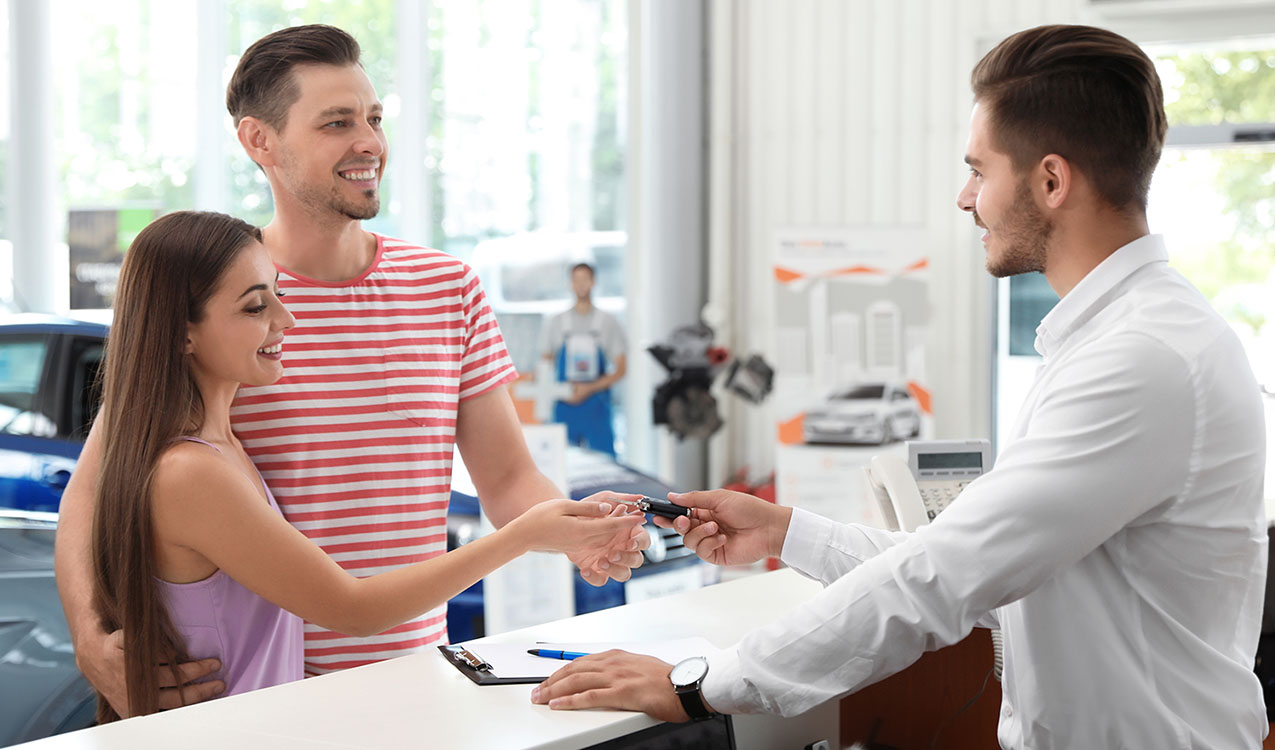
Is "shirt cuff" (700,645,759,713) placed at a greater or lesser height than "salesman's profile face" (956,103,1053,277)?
lesser

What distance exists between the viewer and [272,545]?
1733 millimetres

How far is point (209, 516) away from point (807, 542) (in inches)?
34.9

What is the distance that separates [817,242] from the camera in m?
6.12

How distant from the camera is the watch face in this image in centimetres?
148

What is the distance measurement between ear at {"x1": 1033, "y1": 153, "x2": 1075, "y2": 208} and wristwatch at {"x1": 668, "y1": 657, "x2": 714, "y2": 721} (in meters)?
0.73

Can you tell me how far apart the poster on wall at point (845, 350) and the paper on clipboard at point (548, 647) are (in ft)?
13.8

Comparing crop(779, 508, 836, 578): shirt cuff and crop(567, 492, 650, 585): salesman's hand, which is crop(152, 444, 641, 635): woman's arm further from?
crop(779, 508, 836, 578): shirt cuff

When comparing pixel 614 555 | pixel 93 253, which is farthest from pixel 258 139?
pixel 93 253

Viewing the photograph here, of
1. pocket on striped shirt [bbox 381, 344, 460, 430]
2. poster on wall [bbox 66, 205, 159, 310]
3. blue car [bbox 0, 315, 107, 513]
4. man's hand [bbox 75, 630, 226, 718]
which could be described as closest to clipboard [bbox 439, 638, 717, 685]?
man's hand [bbox 75, 630, 226, 718]

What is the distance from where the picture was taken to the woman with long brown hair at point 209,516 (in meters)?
1.73

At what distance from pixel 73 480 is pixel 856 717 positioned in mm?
1429

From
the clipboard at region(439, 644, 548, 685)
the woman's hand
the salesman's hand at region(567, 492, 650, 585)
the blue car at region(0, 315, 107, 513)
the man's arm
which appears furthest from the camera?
the blue car at region(0, 315, 107, 513)

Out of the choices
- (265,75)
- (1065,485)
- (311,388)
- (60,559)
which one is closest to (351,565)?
(311,388)

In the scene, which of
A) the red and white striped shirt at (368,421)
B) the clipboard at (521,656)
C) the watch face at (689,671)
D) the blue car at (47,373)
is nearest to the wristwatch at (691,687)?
the watch face at (689,671)
